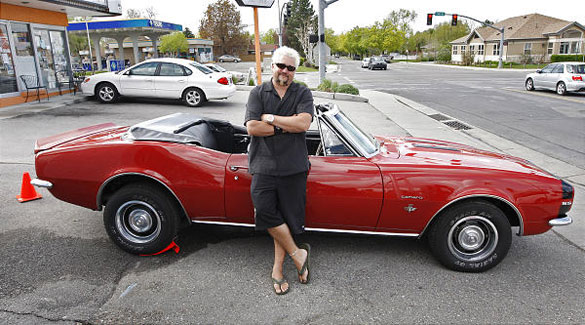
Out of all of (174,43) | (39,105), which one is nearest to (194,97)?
(39,105)

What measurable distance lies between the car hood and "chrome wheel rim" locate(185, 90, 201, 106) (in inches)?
395

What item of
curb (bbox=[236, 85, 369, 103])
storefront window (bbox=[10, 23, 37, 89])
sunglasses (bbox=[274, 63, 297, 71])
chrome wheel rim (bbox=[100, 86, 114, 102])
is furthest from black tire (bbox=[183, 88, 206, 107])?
sunglasses (bbox=[274, 63, 297, 71])

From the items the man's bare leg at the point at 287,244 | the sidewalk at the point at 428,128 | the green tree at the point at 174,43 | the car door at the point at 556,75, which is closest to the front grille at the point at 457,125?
the sidewalk at the point at 428,128

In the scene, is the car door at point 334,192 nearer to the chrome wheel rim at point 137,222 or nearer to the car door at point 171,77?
the chrome wheel rim at point 137,222

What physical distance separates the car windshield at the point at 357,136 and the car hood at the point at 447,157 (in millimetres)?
122

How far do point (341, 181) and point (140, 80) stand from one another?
1141cm

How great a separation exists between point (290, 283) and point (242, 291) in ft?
1.32

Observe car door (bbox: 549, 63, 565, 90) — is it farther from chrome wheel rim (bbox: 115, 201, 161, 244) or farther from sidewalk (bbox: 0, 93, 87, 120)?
chrome wheel rim (bbox: 115, 201, 161, 244)

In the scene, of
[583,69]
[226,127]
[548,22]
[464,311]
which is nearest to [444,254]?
[464,311]

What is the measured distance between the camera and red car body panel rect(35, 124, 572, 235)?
3.36m

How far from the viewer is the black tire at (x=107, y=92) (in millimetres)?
13500

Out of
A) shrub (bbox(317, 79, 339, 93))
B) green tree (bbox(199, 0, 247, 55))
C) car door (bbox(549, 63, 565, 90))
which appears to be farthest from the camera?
green tree (bbox(199, 0, 247, 55))

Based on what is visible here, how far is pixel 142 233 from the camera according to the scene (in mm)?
3768

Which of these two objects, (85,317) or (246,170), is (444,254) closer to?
(246,170)
